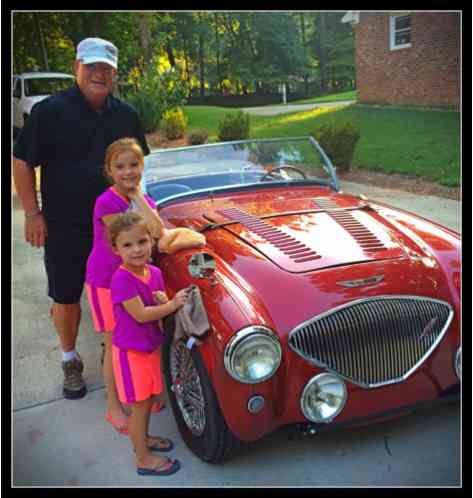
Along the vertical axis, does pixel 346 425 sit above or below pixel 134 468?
above

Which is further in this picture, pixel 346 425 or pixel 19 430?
pixel 19 430

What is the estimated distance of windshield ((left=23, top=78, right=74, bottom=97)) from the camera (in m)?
15.9

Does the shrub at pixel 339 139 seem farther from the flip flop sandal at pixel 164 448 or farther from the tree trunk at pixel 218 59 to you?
the tree trunk at pixel 218 59

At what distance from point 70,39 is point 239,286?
2223cm

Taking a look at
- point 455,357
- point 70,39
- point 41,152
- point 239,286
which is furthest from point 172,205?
point 70,39

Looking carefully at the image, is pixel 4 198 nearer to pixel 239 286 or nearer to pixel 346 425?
pixel 239 286

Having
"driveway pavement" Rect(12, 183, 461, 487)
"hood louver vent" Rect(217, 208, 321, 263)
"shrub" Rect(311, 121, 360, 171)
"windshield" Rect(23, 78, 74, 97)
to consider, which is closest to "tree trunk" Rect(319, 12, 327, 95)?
"windshield" Rect(23, 78, 74, 97)

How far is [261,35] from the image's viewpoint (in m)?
29.7

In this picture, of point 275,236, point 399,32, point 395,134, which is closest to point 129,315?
point 275,236

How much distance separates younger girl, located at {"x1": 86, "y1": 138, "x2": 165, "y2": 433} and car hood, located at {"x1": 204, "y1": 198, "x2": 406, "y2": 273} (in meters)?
0.63

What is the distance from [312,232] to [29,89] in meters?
15.2

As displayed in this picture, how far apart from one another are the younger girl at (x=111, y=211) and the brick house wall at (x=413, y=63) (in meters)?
12.9

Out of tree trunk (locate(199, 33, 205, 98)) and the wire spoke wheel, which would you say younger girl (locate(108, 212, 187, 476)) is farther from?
tree trunk (locate(199, 33, 205, 98))

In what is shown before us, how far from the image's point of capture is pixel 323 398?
95.9 inches
